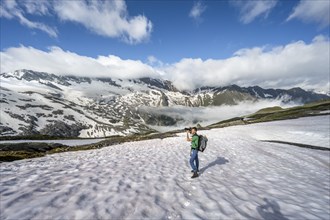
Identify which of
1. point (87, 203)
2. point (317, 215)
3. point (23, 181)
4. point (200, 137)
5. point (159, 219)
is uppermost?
point (200, 137)

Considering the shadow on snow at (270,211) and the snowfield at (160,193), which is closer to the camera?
the snowfield at (160,193)

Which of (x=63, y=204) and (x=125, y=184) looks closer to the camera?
(x=63, y=204)

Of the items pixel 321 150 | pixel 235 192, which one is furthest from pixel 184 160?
pixel 321 150

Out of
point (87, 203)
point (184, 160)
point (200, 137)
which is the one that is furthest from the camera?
point (184, 160)

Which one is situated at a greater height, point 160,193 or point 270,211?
point 160,193

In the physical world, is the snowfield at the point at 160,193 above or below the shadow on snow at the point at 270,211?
above

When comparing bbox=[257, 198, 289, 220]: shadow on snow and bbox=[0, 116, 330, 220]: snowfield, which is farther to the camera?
bbox=[257, 198, 289, 220]: shadow on snow

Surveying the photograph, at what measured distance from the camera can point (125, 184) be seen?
44.6 ft

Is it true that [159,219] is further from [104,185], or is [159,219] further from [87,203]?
[104,185]

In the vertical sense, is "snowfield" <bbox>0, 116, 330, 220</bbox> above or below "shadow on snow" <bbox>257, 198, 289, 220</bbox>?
above

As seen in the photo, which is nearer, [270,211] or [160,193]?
[270,211]

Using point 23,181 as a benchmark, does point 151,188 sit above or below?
below

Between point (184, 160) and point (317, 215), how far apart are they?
12555mm

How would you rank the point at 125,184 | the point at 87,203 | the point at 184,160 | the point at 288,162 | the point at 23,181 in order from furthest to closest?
Result: 1. the point at 288,162
2. the point at 184,160
3. the point at 125,184
4. the point at 23,181
5. the point at 87,203
